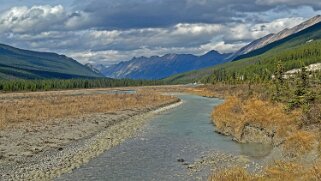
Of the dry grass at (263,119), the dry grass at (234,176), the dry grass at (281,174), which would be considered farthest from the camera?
the dry grass at (263,119)

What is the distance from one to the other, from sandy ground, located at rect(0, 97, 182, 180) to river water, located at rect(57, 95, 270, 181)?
1.58m

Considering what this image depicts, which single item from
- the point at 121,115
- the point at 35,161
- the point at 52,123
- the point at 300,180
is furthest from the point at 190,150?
the point at 121,115

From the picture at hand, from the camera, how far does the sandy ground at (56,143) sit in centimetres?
2924

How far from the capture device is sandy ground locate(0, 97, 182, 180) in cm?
2924

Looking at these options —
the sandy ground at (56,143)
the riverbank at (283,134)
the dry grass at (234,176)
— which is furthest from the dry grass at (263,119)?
the dry grass at (234,176)

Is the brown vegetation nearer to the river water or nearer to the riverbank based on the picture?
the riverbank

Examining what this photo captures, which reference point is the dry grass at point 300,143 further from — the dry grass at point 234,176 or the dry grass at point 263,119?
the dry grass at point 234,176

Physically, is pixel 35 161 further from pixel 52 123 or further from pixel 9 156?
pixel 52 123

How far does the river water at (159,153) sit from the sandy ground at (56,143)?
1.58 meters

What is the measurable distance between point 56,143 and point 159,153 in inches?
447

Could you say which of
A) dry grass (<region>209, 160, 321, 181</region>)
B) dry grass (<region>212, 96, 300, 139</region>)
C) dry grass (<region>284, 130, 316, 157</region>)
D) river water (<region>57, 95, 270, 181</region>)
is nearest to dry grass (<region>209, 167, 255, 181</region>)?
dry grass (<region>209, 160, 321, 181</region>)

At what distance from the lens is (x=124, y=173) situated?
92.0 feet

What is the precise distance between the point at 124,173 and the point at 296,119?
19.5m

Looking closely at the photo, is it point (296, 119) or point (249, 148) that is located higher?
point (296, 119)
